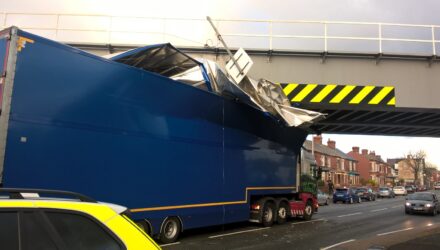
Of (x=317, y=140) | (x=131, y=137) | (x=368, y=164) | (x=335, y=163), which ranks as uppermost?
(x=317, y=140)

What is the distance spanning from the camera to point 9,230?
2592mm

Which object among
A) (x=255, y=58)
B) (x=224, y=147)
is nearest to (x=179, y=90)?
(x=224, y=147)

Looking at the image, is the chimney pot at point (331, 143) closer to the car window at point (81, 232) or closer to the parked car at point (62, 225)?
the parked car at point (62, 225)

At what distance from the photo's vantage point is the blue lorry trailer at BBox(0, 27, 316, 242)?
7.00m

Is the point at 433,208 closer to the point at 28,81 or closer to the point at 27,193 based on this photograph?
the point at 28,81

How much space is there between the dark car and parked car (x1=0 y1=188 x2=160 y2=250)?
948 inches

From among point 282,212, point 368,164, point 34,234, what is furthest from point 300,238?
point 368,164

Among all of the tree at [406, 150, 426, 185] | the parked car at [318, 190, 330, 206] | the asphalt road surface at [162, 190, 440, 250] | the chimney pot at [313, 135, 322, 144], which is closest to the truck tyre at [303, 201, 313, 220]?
the asphalt road surface at [162, 190, 440, 250]

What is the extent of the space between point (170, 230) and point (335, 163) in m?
66.2

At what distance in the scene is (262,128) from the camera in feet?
45.6

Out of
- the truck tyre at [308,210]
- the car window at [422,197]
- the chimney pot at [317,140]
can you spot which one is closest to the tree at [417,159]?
the chimney pot at [317,140]

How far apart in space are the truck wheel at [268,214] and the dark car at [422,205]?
1282cm

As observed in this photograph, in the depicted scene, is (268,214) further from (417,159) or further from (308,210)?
(417,159)

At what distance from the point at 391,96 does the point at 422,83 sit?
1.24m
